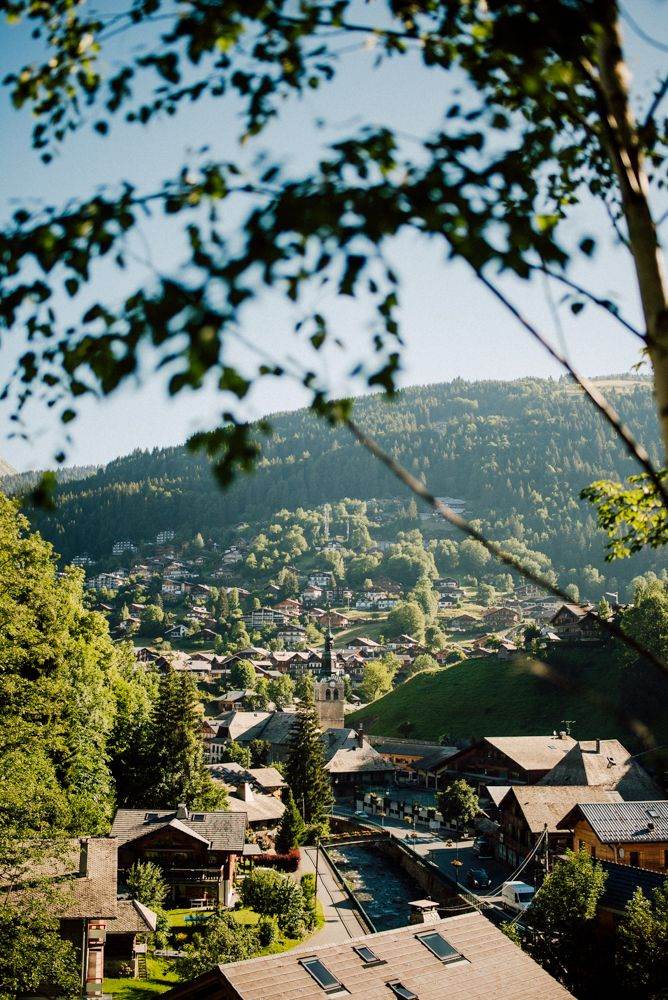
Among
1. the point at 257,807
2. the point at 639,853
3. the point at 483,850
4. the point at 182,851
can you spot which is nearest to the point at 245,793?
the point at 257,807

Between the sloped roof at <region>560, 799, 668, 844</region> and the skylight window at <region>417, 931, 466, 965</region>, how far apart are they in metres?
18.6

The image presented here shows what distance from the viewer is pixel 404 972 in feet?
59.5

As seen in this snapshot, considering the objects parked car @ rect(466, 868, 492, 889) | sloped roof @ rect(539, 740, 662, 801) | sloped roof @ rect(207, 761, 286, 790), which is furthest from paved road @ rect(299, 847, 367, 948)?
sloped roof @ rect(539, 740, 662, 801)

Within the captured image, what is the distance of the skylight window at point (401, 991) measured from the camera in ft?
56.3

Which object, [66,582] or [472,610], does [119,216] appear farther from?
[472,610]

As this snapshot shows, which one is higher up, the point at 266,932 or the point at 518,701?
the point at 266,932

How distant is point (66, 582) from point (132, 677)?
877 inches

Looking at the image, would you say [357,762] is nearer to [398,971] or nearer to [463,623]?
[398,971]

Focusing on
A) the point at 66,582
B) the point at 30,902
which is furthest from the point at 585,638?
the point at 30,902

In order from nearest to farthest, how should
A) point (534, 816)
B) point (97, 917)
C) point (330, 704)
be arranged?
point (97, 917)
point (534, 816)
point (330, 704)

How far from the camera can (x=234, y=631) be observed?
161 metres

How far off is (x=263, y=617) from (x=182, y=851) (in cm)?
14255

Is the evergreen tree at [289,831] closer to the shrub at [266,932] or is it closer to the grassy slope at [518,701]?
the shrub at [266,932]

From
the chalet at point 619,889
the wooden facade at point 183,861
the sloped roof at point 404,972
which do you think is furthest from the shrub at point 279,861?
the sloped roof at point 404,972
